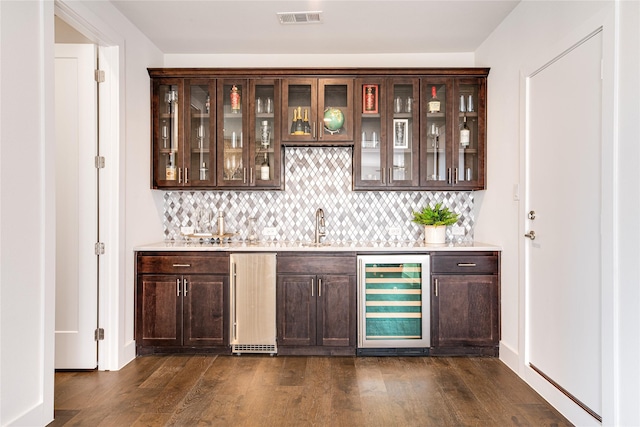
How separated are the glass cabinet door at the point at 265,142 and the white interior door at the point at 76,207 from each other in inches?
50.7

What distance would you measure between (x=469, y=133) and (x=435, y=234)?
37.8 inches

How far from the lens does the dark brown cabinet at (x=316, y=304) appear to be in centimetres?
349

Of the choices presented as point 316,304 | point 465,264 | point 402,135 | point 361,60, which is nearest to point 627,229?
point 465,264

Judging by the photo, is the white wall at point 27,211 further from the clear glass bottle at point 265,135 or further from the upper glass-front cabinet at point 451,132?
the upper glass-front cabinet at point 451,132

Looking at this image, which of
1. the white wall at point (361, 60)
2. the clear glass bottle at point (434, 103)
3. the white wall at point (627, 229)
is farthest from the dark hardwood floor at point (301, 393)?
the white wall at point (361, 60)

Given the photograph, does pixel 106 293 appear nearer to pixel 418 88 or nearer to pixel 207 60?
pixel 207 60

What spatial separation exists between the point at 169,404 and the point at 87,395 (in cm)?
60

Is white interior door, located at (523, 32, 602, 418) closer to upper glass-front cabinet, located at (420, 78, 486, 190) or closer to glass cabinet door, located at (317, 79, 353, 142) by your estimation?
upper glass-front cabinet, located at (420, 78, 486, 190)

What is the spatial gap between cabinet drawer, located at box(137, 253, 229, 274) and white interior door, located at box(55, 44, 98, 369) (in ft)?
1.47

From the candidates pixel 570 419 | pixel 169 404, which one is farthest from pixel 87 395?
pixel 570 419

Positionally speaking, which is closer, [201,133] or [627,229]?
[627,229]

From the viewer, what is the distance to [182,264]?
352 cm

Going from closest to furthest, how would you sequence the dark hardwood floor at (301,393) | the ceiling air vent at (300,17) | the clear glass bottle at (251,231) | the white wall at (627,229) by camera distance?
the white wall at (627,229) → the dark hardwood floor at (301,393) → the ceiling air vent at (300,17) → the clear glass bottle at (251,231)

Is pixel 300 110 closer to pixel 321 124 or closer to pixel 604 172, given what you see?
pixel 321 124
